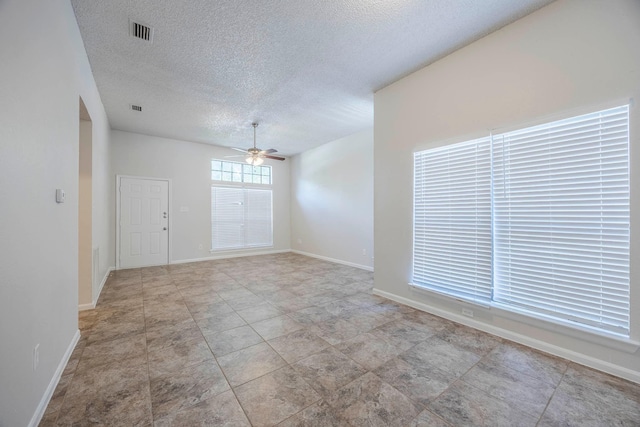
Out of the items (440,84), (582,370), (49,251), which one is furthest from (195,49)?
(582,370)

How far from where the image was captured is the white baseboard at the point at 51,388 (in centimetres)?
144

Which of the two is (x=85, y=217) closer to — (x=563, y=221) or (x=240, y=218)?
(x=240, y=218)

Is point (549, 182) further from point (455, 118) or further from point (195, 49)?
point (195, 49)

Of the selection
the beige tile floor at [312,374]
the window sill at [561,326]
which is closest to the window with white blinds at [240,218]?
the beige tile floor at [312,374]

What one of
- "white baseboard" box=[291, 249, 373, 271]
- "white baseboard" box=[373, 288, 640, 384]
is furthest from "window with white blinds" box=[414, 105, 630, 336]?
"white baseboard" box=[291, 249, 373, 271]

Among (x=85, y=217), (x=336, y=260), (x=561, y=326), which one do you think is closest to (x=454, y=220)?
(x=561, y=326)

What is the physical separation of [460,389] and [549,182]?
191 centimetres

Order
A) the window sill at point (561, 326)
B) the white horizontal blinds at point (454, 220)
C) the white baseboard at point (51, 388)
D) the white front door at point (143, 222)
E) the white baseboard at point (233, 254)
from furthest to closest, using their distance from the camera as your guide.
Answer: the white baseboard at point (233, 254)
the white front door at point (143, 222)
the white horizontal blinds at point (454, 220)
the window sill at point (561, 326)
the white baseboard at point (51, 388)

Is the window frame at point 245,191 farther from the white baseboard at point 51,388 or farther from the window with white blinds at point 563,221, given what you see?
the window with white blinds at point 563,221

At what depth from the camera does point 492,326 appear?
253 centimetres

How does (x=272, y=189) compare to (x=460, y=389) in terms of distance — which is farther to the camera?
(x=272, y=189)

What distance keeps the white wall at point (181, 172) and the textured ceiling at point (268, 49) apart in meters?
1.17

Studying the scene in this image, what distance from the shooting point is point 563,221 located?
2.13 meters

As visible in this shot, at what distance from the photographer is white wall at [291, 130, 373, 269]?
18.0 ft
